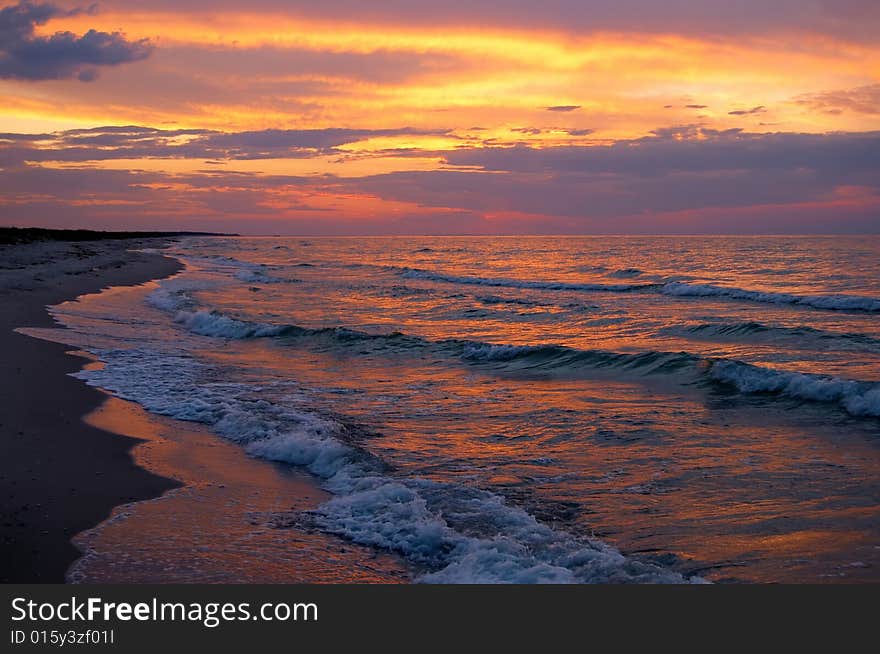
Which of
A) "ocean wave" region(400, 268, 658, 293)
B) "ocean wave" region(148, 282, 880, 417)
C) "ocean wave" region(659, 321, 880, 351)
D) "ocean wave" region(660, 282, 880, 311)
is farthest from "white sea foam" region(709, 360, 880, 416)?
"ocean wave" region(400, 268, 658, 293)

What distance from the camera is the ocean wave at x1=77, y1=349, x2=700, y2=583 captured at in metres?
6.31

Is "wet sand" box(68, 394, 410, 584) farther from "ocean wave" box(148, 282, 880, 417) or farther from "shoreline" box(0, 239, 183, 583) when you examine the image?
"ocean wave" box(148, 282, 880, 417)

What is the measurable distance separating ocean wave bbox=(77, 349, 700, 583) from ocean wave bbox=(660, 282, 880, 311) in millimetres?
25722

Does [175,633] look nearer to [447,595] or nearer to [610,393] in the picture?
[447,595]

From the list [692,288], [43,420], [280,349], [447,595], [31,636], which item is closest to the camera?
[31,636]

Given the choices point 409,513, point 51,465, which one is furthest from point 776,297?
point 51,465

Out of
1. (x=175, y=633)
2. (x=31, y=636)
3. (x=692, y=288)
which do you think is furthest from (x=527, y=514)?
(x=692, y=288)

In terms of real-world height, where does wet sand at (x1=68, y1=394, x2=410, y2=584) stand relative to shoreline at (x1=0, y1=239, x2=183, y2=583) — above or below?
below

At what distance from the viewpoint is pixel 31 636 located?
15.1 ft

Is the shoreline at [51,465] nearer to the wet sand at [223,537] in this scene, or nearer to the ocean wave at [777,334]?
the wet sand at [223,537]

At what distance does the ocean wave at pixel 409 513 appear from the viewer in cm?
631

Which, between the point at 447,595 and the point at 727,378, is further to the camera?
the point at 727,378

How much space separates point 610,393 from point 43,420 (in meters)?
10.0

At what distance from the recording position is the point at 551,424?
469 inches
